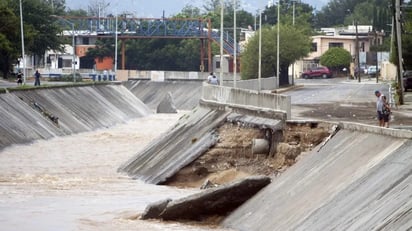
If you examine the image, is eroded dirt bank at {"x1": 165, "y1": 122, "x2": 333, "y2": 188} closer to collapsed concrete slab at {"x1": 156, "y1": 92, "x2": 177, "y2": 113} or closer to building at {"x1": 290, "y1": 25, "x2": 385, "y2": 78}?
collapsed concrete slab at {"x1": 156, "y1": 92, "x2": 177, "y2": 113}

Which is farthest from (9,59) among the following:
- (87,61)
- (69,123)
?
(87,61)

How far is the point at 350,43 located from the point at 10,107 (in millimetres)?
100282

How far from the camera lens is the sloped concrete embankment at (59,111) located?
57.5 m

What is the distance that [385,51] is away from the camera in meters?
146

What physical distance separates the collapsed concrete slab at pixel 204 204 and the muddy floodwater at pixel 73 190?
413 mm

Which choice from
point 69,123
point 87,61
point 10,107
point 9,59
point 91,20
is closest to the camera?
point 10,107

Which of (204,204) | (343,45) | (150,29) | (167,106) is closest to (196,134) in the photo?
(204,204)

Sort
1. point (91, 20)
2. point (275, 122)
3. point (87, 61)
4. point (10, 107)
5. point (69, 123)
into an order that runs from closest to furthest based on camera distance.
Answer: point (275, 122) → point (10, 107) → point (69, 123) → point (91, 20) → point (87, 61)

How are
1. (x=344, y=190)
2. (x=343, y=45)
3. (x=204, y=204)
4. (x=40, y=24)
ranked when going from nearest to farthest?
1. (x=344, y=190)
2. (x=204, y=204)
3. (x=40, y=24)
4. (x=343, y=45)

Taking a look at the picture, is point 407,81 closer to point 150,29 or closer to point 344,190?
point 344,190

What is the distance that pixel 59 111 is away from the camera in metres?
68.7

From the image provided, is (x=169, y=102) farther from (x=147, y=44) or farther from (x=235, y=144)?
(x=235, y=144)

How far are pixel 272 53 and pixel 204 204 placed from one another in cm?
7195

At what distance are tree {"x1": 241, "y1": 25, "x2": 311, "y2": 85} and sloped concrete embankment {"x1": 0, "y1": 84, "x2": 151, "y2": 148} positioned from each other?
34.6 ft
